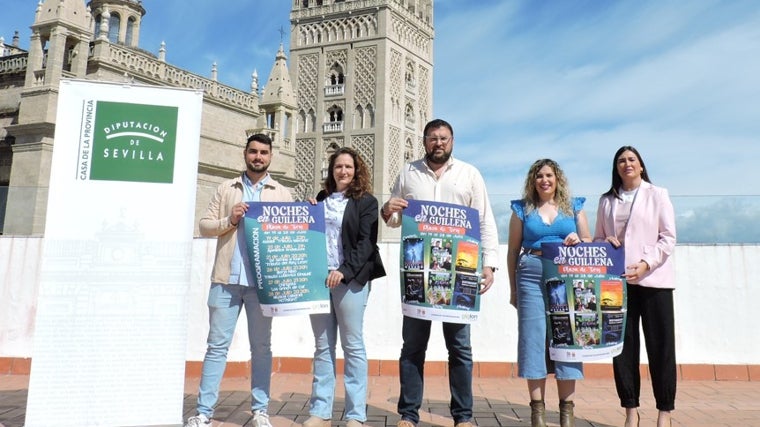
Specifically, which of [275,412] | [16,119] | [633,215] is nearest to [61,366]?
[275,412]

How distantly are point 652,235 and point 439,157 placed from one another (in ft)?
5.15

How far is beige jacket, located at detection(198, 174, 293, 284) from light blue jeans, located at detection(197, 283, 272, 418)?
0.13 meters

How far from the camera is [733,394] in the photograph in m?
5.30

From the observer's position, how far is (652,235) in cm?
379

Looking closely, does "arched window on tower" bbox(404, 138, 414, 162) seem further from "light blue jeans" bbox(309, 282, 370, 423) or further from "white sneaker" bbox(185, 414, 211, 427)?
"white sneaker" bbox(185, 414, 211, 427)

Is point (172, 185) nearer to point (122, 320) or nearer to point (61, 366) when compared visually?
point (122, 320)

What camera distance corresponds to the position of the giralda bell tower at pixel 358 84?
→ 37425 millimetres

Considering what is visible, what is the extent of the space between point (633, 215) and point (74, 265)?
12.1 feet

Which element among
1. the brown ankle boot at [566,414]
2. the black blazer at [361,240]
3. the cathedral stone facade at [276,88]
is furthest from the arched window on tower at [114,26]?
the brown ankle boot at [566,414]

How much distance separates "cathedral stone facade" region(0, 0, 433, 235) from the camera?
15.0 m

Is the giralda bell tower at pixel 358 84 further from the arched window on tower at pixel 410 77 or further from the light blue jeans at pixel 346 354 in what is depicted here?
the light blue jeans at pixel 346 354

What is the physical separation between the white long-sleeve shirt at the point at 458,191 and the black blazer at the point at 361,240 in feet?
0.61

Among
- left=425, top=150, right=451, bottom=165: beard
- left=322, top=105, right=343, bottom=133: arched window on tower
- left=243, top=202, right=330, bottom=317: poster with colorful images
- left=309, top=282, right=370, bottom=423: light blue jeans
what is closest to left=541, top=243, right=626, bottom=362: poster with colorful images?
left=425, top=150, right=451, bottom=165: beard

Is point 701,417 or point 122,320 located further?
point 701,417
